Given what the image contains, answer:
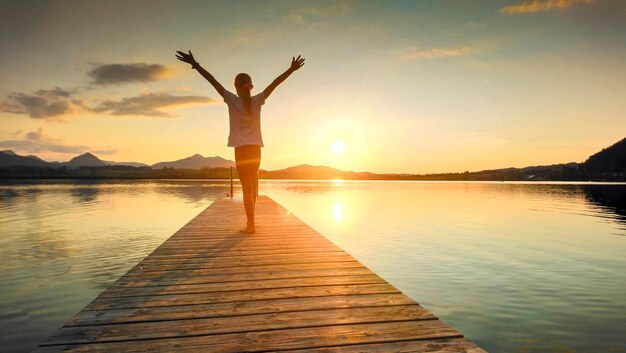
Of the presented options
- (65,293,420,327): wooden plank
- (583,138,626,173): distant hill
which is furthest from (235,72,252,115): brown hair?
(583,138,626,173): distant hill

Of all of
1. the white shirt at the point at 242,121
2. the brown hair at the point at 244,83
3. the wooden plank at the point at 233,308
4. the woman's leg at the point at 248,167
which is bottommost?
the wooden plank at the point at 233,308

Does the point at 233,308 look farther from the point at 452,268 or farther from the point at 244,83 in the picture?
the point at 452,268

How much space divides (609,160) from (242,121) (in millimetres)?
173644

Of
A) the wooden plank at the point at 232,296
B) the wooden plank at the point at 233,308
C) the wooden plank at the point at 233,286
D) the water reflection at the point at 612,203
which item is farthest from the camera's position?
the water reflection at the point at 612,203

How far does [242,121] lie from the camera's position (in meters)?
6.71

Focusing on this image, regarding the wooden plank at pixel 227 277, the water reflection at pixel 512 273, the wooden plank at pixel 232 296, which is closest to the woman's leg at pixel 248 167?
the wooden plank at pixel 227 277

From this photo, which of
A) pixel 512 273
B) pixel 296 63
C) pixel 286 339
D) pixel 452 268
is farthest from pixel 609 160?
pixel 286 339

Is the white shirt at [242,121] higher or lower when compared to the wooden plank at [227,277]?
higher

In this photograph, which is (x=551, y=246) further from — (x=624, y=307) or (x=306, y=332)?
(x=306, y=332)

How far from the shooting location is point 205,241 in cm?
756

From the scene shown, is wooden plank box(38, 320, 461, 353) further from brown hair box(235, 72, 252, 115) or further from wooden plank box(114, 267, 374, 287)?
brown hair box(235, 72, 252, 115)

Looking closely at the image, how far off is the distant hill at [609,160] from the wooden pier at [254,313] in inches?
6499

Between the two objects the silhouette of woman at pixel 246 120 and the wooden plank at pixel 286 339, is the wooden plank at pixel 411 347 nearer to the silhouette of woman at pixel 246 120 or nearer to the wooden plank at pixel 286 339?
the wooden plank at pixel 286 339

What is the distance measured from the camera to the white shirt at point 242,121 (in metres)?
6.62
